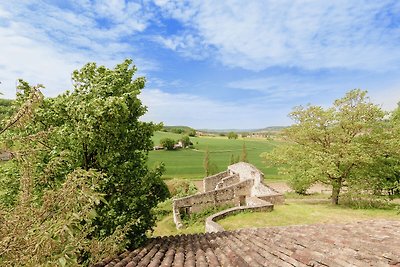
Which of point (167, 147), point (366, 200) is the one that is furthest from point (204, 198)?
point (167, 147)

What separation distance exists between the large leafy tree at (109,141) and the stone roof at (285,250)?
1.72 m

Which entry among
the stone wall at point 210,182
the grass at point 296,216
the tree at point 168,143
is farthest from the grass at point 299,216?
the tree at point 168,143

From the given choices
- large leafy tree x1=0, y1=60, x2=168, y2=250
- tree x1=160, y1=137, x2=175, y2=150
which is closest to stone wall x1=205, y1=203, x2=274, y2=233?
large leafy tree x1=0, y1=60, x2=168, y2=250

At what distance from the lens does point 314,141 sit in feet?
95.8

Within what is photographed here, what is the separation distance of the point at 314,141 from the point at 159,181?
68.4 feet

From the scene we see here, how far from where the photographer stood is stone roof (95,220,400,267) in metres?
5.52

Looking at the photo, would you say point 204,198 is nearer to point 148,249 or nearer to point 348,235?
point 148,249

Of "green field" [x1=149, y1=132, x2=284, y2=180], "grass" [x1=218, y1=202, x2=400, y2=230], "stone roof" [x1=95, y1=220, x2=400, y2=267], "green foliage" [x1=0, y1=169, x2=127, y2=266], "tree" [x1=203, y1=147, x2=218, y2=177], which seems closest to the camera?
"green foliage" [x1=0, y1=169, x2=127, y2=266]

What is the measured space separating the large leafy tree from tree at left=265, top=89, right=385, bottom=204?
18419 millimetres

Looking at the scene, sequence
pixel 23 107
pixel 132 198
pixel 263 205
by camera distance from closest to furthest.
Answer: pixel 23 107 < pixel 132 198 < pixel 263 205

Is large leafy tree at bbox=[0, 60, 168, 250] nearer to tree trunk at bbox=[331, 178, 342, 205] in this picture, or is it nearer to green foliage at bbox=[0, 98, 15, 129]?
green foliage at bbox=[0, 98, 15, 129]

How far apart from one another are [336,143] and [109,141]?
22.2 m

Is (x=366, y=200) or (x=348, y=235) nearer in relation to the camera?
(x=348, y=235)

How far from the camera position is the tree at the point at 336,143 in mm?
25781
